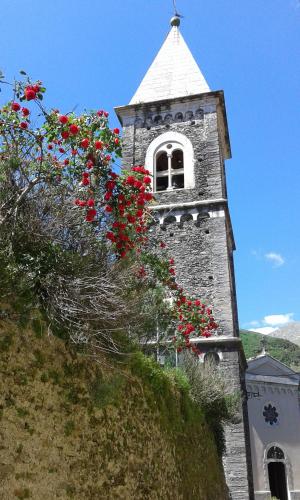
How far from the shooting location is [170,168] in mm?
18281

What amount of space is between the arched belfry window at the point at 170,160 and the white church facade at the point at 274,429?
1016 cm

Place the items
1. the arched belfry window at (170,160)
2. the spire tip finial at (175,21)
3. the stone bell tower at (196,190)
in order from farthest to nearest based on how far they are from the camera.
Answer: the spire tip finial at (175,21), the arched belfry window at (170,160), the stone bell tower at (196,190)

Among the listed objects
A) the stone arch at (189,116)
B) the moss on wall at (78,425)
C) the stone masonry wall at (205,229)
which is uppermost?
the stone arch at (189,116)

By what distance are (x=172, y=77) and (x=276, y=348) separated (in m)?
45.0

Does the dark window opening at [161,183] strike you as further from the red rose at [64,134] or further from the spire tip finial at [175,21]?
the red rose at [64,134]

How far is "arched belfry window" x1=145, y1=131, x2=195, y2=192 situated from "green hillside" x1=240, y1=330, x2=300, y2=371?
118ft

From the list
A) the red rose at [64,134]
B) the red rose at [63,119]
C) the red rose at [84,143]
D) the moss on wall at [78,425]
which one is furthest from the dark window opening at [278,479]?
the red rose at [63,119]

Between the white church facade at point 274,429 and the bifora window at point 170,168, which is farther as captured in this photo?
the white church facade at point 274,429

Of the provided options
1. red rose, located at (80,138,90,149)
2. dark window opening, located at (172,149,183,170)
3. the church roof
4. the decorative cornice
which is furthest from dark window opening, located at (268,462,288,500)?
red rose, located at (80,138,90,149)

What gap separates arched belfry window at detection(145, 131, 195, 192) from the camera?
18.0m

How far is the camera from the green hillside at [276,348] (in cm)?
5283

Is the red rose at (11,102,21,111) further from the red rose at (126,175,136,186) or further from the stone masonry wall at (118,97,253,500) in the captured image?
the stone masonry wall at (118,97,253,500)

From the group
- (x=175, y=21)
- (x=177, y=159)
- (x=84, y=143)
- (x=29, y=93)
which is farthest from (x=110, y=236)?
(x=175, y=21)

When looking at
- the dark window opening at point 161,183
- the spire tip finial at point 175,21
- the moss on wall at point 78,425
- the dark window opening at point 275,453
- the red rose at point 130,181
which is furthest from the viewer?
the spire tip finial at point 175,21
